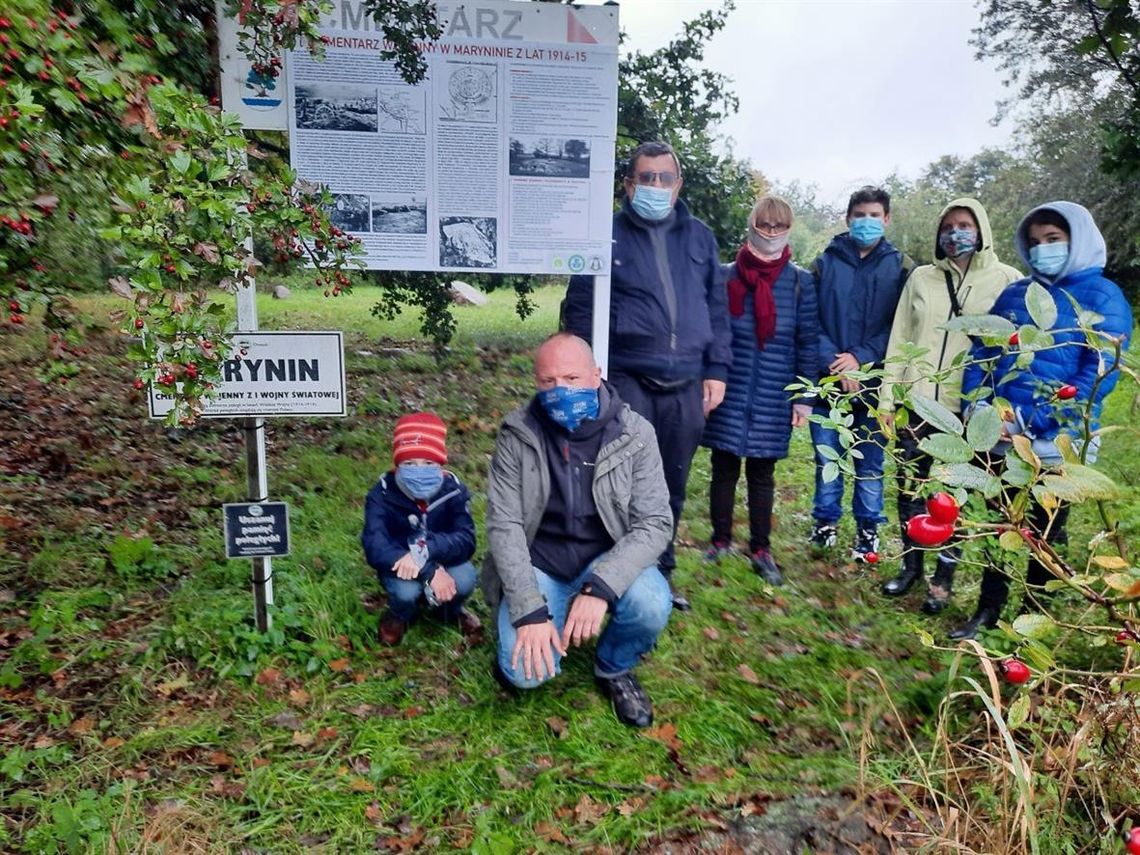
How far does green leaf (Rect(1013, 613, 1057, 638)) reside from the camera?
1.91 meters

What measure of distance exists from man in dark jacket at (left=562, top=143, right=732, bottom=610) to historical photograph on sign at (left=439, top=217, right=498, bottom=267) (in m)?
0.52

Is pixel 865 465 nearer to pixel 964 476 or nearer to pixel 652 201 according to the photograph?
pixel 652 201

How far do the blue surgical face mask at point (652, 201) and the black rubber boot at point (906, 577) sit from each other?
2300 mm

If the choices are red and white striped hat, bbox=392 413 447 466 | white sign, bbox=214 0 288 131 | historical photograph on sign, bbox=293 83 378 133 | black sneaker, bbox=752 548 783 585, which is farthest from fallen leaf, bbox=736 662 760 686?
white sign, bbox=214 0 288 131

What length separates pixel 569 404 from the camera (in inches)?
119

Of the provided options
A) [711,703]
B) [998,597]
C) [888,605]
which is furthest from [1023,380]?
[711,703]

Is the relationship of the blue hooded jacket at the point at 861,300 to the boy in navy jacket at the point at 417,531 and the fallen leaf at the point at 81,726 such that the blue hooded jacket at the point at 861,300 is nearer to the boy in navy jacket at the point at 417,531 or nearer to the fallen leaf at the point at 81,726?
the boy in navy jacket at the point at 417,531

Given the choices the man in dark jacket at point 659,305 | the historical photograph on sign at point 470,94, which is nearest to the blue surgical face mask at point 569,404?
the man in dark jacket at point 659,305

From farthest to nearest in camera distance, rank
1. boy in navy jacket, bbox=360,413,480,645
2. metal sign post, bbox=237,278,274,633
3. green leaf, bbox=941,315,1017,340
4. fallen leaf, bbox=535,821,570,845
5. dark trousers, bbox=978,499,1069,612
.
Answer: dark trousers, bbox=978,499,1069,612, boy in navy jacket, bbox=360,413,480,645, metal sign post, bbox=237,278,274,633, fallen leaf, bbox=535,821,570,845, green leaf, bbox=941,315,1017,340

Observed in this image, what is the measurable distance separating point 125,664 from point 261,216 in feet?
5.97

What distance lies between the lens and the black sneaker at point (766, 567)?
4.44m

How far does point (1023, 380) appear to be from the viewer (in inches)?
135

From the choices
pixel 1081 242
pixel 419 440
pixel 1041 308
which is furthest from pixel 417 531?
pixel 1081 242

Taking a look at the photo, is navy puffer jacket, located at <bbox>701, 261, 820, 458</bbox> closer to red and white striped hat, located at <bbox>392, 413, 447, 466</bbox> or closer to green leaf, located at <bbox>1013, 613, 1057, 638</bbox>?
red and white striped hat, located at <bbox>392, 413, 447, 466</bbox>
